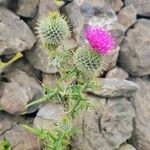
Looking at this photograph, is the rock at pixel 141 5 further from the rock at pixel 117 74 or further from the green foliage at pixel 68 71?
the green foliage at pixel 68 71

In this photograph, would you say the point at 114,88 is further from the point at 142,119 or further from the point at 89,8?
the point at 89,8

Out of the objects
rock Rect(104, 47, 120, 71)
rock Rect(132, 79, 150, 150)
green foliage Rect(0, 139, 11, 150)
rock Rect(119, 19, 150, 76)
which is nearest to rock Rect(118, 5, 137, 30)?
rock Rect(119, 19, 150, 76)

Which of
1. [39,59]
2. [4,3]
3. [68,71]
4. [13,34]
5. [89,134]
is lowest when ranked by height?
[89,134]

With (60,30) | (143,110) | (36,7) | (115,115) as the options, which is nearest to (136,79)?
(143,110)

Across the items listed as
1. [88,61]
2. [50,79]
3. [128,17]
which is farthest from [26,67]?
[88,61]

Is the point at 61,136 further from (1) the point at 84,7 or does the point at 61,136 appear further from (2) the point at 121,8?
(2) the point at 121,8

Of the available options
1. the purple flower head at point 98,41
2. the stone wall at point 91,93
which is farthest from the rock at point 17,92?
the purple flower head at point 98,41

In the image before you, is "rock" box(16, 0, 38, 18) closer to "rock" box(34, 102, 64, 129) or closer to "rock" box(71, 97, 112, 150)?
"rock" box(34, 102, 64, 129)
